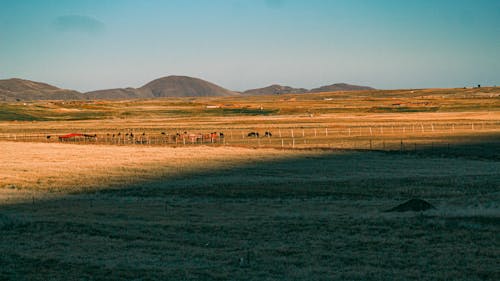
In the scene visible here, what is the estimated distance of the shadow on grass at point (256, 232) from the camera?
15.8m

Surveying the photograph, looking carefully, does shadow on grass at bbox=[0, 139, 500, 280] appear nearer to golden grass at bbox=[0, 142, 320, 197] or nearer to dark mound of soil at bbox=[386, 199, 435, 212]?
dark mound of soil at bbox=[386, 199, 435, 212]

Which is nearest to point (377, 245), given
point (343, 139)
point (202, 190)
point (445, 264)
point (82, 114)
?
point (445, 264)

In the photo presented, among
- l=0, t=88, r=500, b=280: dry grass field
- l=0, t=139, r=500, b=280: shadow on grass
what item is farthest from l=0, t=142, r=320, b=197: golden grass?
l=0, t=139, r=500, b=280: shadow on grass

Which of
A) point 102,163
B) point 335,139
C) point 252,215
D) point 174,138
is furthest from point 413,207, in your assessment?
point 174,138

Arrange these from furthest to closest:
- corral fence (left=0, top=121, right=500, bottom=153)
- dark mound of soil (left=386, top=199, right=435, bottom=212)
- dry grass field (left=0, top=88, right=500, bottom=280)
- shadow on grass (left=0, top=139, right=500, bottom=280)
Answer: corral fence (left=0, top=121, right=500, bottom=153) < dark mound of soil (left=386, top=199, right=435, bottom=212) < dry grass field (left=0, top=88, right=500, bottom=280) < shadow on grass (left=0, top=139, right=500, bottom=280)

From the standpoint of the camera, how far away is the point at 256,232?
2075cm

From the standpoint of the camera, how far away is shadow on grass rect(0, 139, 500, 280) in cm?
1583

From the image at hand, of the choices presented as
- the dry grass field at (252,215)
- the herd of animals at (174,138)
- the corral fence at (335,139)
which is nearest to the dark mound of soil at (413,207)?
the dry grass field at (252,215)

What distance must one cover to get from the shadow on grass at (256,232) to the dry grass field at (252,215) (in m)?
0.05

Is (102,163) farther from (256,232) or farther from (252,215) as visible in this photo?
(256,232)

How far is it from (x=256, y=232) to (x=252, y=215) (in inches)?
146

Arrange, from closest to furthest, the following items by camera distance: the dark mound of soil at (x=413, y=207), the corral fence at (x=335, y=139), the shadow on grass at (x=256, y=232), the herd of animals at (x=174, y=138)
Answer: the shadow on grass at (x=256, y=232) → the dark mound of soil at (x=413, y=207) → the corral fence at (x=335, y=139) → the herd of animals at (x=174, y=138)

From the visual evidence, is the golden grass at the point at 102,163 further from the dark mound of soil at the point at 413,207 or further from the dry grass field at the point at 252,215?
the dark mound of soil at the point at 413,207

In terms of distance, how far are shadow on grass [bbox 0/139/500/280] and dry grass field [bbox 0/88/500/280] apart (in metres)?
0.05
